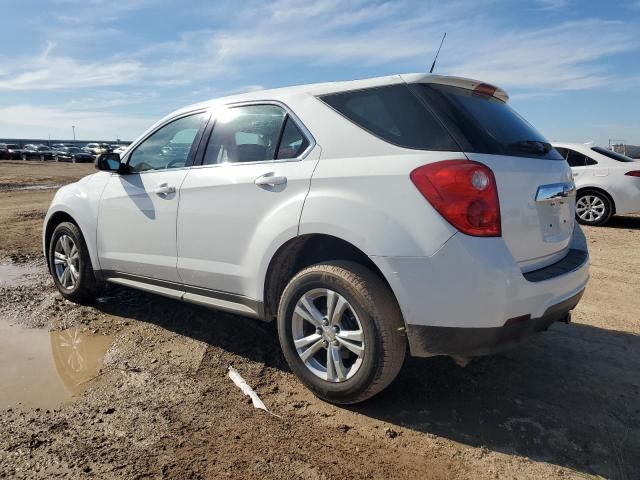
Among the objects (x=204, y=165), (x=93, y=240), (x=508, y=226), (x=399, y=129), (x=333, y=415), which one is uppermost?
(x=399, y=129)

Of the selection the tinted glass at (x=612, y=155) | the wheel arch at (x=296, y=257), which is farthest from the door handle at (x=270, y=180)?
the tinted glass at (x=612, y=155)

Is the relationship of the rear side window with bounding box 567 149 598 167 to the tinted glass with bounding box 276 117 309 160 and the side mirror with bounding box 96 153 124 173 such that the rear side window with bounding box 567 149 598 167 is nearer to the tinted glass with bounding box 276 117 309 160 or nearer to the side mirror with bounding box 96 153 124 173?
the tinted glass with bounding box 276 117 309 160

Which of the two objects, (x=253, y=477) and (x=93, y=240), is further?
(x=93, y=240)

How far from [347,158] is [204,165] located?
1.26 meters

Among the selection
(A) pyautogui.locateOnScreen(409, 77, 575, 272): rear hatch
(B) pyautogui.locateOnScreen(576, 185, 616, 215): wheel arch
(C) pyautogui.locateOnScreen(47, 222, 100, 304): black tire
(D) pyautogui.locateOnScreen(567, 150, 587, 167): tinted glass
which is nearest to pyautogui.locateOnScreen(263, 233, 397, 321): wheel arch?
(A) pyautogui.locateOnScreen(409, 77, 575, 272): rear hatch

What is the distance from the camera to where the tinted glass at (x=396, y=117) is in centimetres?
261

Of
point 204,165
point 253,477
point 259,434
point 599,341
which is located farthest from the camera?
point 599,341

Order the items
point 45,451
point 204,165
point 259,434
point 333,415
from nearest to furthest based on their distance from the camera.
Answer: point 45,451, point 259,434, point 333,415, point 204,165

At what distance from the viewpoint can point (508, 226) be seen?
2.51 m

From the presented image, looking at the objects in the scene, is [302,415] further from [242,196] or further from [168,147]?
[168,147]

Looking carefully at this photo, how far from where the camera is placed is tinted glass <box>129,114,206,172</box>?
3820mm

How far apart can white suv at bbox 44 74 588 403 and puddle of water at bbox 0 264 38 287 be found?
8.70ft

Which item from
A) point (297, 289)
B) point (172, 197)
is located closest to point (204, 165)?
point (172, 197)

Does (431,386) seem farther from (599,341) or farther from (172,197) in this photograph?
(172,197)
